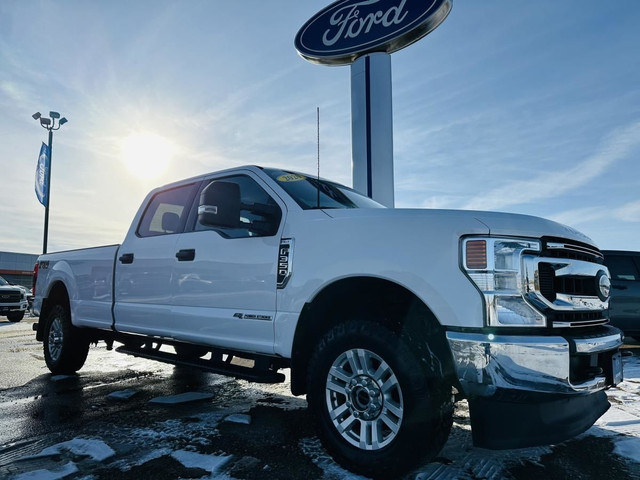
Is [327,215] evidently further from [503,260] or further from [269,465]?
[269,465]

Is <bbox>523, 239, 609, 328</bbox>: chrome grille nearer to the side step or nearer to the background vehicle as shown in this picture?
the side step

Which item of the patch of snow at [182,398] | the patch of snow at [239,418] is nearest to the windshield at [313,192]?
the patch of snow at [239,418]

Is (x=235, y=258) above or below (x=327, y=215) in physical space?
below

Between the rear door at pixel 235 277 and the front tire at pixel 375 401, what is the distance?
62 centimetres

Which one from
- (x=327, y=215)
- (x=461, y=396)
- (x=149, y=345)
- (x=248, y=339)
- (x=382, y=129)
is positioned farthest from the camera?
(x=382, y=129)

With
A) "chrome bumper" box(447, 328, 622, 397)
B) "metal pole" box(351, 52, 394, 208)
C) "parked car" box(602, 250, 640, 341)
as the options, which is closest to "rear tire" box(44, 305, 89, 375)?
"chrome bumper" box(447, 328, 622, 397)

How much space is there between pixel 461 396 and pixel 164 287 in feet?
8.99

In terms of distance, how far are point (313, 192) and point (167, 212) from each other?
71.3 inches

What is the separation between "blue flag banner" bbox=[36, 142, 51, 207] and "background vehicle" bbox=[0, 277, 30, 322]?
28.6 feet

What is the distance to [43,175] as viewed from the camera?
23.2m

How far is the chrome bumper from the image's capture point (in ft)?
7.39

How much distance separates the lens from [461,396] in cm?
258

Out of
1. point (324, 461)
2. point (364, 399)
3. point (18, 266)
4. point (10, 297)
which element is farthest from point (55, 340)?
point (18, 266)

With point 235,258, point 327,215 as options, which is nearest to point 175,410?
point 235,258
